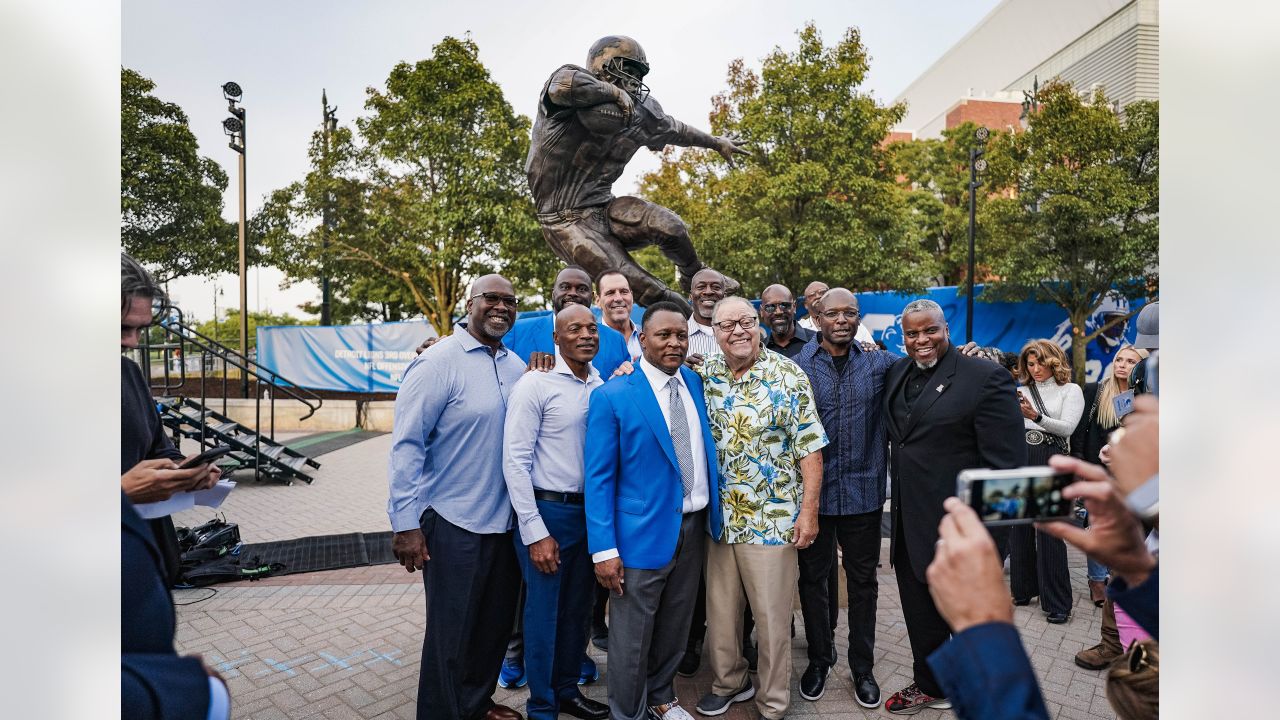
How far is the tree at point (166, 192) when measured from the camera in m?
1.22

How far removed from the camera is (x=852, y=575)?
3.24 metres

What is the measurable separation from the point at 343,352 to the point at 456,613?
14689 millimetres

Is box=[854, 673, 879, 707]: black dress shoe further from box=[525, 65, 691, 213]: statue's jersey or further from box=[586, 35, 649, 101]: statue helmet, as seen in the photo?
box=[586, 35, 649, 101]: statue helmet

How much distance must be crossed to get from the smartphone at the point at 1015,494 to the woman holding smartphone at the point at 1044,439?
1.75 meters

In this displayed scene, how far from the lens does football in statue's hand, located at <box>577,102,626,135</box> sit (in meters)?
3.68

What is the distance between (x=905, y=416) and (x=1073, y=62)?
120 centimetres

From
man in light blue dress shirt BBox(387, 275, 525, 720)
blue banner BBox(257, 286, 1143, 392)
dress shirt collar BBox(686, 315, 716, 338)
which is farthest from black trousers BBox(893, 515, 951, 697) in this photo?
blue banner BBox(257, 286, 1143, 392)

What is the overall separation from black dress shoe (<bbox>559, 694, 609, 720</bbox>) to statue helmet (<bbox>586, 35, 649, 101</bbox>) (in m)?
3.29

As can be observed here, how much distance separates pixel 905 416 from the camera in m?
2.32

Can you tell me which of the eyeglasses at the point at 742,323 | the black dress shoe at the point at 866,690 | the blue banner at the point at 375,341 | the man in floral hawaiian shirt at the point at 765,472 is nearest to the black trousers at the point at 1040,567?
the black dress shoe at the point at 866,690

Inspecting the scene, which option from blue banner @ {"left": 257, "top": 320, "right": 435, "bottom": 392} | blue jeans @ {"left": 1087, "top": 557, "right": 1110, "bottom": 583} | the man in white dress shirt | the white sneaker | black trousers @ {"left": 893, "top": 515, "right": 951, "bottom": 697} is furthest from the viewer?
blue banner @ {"left": 257, "top": 320, "right": 435, "bottom": 392}

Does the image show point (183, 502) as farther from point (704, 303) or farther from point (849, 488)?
point (704, 303)

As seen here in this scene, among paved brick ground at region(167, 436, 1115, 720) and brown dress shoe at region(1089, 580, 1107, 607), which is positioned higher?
brown dress shoe at region(1089, 580, 1107, 607)
